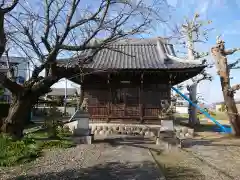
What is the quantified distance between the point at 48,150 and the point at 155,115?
7.66m

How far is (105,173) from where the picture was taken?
6.32 m

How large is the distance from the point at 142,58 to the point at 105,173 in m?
11.2

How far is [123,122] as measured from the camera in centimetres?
1535

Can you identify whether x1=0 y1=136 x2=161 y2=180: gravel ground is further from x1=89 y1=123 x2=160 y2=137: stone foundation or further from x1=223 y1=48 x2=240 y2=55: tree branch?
x1=223 y1=48 x2=240 y2=55: tree branch

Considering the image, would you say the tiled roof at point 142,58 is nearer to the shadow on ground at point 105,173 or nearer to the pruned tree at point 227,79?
the pruned tree at point 227,79

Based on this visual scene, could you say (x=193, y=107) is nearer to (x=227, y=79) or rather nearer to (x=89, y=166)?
(x=227, y=79)

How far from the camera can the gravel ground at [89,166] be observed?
6027 mm

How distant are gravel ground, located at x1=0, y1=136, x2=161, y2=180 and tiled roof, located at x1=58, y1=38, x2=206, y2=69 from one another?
227 inches

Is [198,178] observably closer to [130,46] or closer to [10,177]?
[10,177]

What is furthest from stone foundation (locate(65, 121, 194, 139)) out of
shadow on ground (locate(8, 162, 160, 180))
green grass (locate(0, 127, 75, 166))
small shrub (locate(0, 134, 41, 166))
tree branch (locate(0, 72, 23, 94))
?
tree branch (locate(0, 72, 23, 94))

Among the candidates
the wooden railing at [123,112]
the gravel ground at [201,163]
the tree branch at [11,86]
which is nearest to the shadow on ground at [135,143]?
the gravel ground at [201,163]

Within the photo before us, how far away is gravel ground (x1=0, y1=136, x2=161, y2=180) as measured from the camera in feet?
19.8

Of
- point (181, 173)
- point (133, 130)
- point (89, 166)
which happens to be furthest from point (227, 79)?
point (89, 166)

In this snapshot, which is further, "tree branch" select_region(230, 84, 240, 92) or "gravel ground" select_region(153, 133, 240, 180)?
"tree branch" select_region(230, 84, 240, 92)
